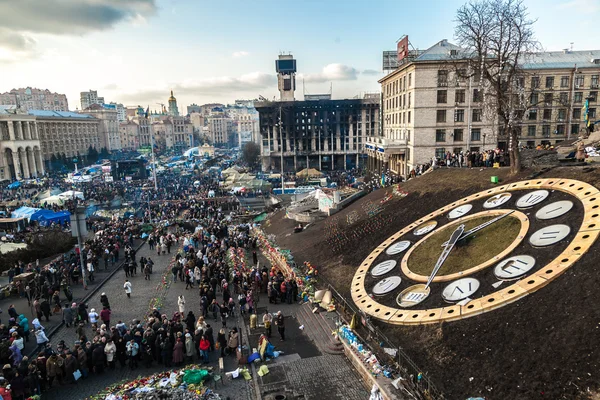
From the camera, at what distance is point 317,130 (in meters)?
105

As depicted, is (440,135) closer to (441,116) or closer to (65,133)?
(441,116)

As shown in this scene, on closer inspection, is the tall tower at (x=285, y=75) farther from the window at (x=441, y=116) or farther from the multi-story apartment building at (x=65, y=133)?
the window at (x=441, y=116)

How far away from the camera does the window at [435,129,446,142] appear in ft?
159

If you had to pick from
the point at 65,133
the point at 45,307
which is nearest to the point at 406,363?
the point at 45,307

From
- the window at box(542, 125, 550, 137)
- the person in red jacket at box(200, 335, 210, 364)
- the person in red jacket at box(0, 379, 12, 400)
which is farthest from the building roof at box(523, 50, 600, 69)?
the person in red jacket at box(0, 379, 12, 400)

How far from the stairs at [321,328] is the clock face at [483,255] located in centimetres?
160

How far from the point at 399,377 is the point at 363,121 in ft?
322

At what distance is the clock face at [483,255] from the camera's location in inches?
541

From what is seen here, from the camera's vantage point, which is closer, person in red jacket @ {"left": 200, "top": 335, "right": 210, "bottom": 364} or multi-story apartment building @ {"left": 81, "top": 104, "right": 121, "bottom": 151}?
person in red jacket @ {"left": 200, "top": 335, "right": 210, "bottom": 364}

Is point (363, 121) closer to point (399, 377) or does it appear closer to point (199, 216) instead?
point (199, 216)

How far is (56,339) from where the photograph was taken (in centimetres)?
1788

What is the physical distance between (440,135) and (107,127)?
16706 cm

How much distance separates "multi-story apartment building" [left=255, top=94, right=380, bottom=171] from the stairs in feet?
281

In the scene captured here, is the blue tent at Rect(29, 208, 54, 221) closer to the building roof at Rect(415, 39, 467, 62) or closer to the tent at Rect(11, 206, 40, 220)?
the tent at Rect(11, 206, 40, 220)
